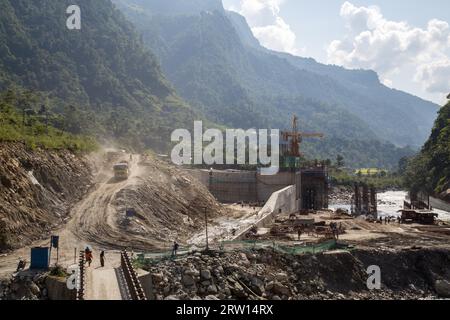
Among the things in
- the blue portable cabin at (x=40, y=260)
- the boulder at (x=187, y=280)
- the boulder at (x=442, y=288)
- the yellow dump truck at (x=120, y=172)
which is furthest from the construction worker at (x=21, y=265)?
the boulder at (x=442, y=288)

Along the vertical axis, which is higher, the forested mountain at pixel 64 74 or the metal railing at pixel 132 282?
the forested mountain at pixel 64 74

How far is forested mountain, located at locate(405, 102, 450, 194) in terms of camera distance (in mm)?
121438

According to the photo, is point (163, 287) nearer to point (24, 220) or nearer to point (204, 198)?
point (24, 220)

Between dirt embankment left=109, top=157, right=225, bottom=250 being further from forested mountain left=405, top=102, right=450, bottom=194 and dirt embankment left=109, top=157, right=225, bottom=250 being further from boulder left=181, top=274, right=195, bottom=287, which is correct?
forested mountain left=405, top=102, right=450, bottom=194

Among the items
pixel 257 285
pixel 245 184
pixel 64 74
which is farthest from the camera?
pixel 64 74

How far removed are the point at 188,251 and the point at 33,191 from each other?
16.9 metres

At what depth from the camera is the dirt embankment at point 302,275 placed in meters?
34.9

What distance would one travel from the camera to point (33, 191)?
149 ft

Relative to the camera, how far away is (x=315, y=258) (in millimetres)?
43969

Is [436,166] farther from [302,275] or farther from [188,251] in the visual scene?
[188,251]

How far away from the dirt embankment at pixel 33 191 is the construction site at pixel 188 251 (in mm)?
328

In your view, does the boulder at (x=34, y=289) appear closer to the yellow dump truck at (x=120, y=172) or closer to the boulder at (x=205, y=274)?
the boulder at (x=205, y=274)

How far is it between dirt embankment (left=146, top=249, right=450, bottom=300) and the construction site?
0.10 m

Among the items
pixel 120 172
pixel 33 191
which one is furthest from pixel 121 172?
pixel 33 191
